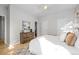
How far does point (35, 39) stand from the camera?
2.21m

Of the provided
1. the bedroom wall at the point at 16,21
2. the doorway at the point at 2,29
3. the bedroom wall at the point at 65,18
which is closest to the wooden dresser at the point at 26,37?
the bedroom wall at the point at 16,21

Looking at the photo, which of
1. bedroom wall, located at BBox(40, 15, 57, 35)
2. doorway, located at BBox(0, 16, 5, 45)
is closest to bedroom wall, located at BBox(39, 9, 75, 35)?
bedroom wall, located at BBox(40, 15, 57, 35)

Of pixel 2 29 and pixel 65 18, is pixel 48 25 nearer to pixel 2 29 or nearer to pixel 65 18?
pixel 65 18

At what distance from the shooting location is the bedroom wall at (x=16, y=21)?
214cm

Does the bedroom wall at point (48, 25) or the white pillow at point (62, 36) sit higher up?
the bedroom wall at point (48, 25)

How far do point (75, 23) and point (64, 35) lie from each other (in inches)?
13.4

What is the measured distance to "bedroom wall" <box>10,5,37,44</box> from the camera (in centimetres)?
214

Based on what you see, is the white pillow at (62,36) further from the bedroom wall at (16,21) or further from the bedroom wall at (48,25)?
the bedroom wall at (16,21)

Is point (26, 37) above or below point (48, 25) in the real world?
below

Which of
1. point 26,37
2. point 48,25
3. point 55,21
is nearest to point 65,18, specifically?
point 55,21

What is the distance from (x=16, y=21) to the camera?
2.17 meters

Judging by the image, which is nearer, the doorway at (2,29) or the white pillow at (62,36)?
the white pillow at (62,36)

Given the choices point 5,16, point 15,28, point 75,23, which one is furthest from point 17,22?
point 75,23
